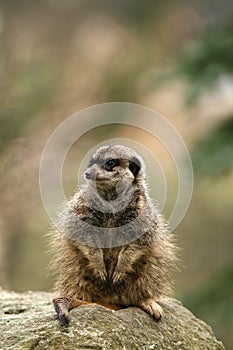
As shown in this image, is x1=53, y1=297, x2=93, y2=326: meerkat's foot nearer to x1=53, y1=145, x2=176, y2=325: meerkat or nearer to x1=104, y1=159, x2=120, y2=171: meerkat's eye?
x1=53, y1=145, x2=176, y2=325: meerkat

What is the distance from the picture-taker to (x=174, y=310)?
18.0 ft

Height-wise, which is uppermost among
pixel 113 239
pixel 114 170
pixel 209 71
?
pixel 209 71

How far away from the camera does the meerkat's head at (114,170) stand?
5207 millimetres

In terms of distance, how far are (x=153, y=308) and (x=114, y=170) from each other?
2.62 feet

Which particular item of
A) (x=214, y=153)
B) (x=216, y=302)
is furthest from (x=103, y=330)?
(x=216, y=302)

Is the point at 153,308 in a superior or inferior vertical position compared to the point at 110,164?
inferior

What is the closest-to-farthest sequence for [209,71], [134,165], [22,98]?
[134,165], [209,71], [22,98]

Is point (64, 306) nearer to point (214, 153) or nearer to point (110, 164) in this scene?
point (110, 164)

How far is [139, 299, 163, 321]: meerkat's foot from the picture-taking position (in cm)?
521

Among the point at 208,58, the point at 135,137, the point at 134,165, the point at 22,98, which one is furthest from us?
the point at 135,137

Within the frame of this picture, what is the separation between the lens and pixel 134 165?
210 inches

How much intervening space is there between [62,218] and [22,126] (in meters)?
5.32

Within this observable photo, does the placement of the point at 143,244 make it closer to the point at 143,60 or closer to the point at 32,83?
the point at 32,83

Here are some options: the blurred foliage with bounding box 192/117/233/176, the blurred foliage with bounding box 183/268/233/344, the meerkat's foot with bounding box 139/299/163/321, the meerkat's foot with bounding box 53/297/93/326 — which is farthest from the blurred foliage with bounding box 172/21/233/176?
the meerkat's foot with bounding box 53/297/93/326
